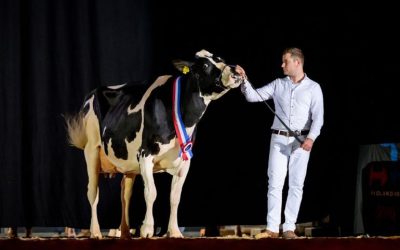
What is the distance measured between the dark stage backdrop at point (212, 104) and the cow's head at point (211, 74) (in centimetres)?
138

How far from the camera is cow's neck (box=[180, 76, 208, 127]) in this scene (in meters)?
4.81

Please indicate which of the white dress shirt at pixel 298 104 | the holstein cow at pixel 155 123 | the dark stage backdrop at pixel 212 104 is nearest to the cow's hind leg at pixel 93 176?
the holstein cow at pixel 155 123

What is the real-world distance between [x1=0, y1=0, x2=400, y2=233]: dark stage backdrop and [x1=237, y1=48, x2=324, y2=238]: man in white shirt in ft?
4.87

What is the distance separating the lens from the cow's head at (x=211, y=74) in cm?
469

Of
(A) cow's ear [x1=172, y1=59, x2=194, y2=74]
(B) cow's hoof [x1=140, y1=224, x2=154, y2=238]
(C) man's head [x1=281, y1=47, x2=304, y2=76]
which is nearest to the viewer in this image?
(B) cow's hoof [x1=140, y1=224, x2=154, y2=238]

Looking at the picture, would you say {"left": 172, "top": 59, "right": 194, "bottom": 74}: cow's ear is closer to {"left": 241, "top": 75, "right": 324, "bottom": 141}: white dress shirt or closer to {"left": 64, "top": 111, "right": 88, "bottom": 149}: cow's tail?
{"left": 241, "top": 75, "right": 324, "bottom": 141}: white dress shirt

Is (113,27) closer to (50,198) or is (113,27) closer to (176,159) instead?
(50,198)

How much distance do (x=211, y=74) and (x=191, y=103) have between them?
9.1 inches

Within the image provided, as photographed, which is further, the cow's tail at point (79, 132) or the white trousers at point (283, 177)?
the cow's tail at point (79, 132)

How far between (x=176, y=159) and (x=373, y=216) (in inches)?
102

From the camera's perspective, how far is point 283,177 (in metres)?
5.03

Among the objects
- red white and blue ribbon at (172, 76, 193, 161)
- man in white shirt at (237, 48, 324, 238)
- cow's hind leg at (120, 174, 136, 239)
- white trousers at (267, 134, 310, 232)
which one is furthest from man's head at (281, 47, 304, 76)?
cow's hind leg at (120, 174, 136, 239)
